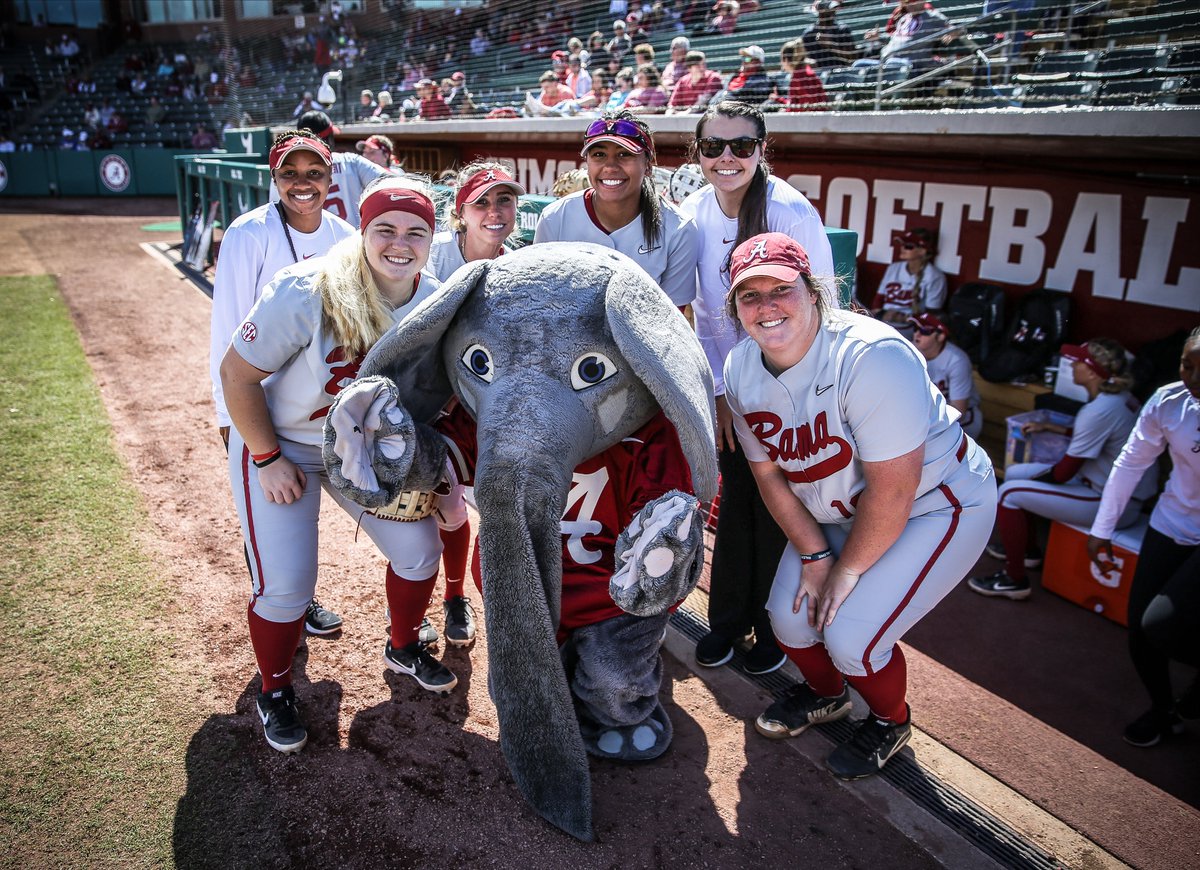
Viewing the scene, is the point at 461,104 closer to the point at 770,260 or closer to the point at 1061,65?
the point at 1061,65

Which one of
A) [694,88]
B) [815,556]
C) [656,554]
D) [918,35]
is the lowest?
[815,556]

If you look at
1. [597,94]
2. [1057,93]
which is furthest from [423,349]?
[597,94]

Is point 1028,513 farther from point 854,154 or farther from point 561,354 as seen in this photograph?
point 854,154

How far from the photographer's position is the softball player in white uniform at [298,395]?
268 centimetres

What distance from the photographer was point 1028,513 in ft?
14.4

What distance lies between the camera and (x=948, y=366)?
5641 millimetres

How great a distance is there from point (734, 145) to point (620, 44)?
12154 mm

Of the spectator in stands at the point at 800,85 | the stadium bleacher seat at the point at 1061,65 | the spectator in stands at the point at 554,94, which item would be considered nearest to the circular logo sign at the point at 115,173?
the spectator in stands at the point at 554,94

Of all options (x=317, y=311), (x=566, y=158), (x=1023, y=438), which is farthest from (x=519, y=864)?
(x=566, y=158)

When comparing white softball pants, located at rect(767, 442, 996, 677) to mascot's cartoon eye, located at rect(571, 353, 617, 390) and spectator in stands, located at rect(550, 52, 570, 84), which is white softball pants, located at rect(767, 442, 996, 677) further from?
spectator in stands, located at rect(550, 52, 570, 84)

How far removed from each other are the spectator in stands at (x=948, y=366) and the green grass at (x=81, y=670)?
484cm

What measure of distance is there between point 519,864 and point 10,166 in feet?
90.5

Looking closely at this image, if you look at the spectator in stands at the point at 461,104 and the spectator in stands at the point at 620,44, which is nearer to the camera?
the spectator in stands at the point at 620,44

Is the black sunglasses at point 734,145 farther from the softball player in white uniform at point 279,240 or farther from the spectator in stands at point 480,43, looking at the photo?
the spectator in stands at point 480,43
